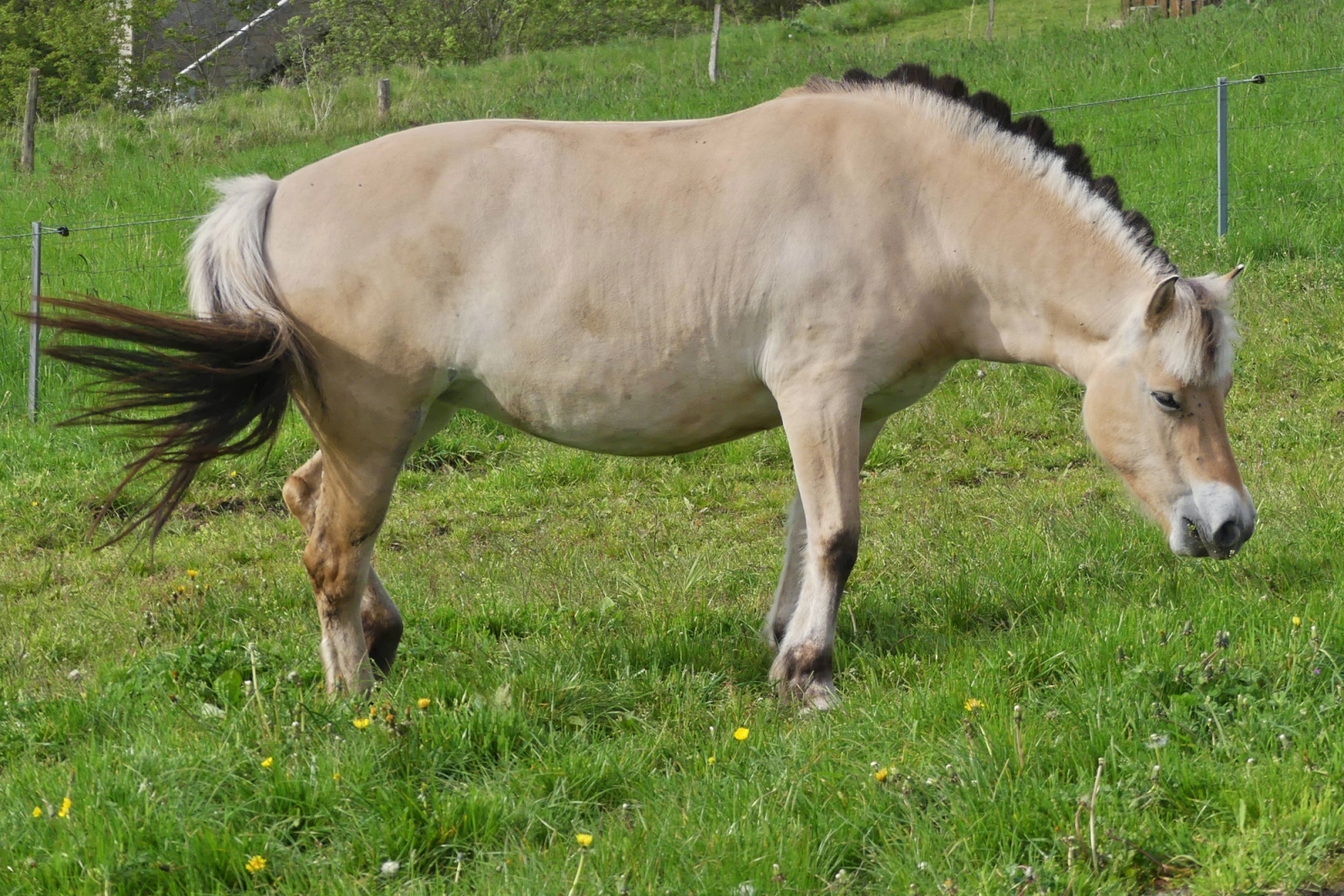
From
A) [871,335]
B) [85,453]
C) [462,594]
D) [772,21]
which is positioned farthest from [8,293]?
[772,21]

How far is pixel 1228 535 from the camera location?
3893mm

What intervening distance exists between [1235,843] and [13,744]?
3402 millimetres

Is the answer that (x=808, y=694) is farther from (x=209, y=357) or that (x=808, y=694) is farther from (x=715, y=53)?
(x=715, y=53)

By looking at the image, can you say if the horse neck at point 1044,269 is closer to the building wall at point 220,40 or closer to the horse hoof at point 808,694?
the horse hoof at point 808,694

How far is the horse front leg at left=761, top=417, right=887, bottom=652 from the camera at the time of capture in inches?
176

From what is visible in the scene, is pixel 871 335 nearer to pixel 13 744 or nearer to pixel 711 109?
pixel 13 744

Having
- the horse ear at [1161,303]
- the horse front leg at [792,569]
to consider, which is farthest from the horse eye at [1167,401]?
the horse front leg at [792,569]

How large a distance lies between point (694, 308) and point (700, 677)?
1240 mm

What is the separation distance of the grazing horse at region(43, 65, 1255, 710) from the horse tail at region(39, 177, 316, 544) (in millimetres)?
11

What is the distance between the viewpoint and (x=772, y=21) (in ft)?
79.6

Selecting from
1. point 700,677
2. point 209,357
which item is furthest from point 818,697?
point 209,357

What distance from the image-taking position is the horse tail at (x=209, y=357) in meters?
3.86

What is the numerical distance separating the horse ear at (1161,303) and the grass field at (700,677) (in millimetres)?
927

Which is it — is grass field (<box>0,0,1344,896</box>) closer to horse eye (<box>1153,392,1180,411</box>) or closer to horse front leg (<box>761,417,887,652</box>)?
horse front leg (<box>761,417,887,652</box>)
